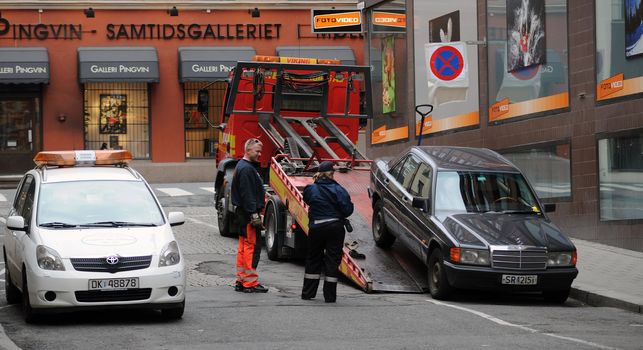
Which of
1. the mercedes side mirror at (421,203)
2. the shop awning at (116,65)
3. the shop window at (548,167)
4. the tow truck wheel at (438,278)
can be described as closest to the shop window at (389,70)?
the shop window at (548,167)

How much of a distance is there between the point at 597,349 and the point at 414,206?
15.4ft

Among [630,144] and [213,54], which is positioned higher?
[213,54]

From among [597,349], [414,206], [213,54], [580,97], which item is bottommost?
[597,349]

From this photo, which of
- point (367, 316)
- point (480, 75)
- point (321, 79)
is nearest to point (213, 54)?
point (480, 75)

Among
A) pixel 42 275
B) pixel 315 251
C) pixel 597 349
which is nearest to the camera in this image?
pixel 597 349

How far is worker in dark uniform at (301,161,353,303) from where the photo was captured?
13047 millimetres

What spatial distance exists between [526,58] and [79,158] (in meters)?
10.7

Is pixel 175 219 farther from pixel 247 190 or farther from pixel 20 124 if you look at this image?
pixel 20 124

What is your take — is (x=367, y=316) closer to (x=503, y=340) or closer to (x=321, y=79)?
(x=503, y=340)

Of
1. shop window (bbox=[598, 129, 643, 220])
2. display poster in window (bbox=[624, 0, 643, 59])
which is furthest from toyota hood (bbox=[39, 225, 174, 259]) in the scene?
display poster in window (bbox=[624, 0, 643, 59])

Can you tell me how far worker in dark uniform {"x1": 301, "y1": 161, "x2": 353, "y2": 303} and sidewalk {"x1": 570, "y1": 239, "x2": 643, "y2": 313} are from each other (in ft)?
10.4

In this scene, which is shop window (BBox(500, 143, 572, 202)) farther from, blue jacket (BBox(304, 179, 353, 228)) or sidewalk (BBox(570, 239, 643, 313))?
blue jacket (BBox(304, 179, 353, 228))

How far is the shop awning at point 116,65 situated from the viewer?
118 ft

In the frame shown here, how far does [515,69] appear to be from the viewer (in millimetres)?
21734
